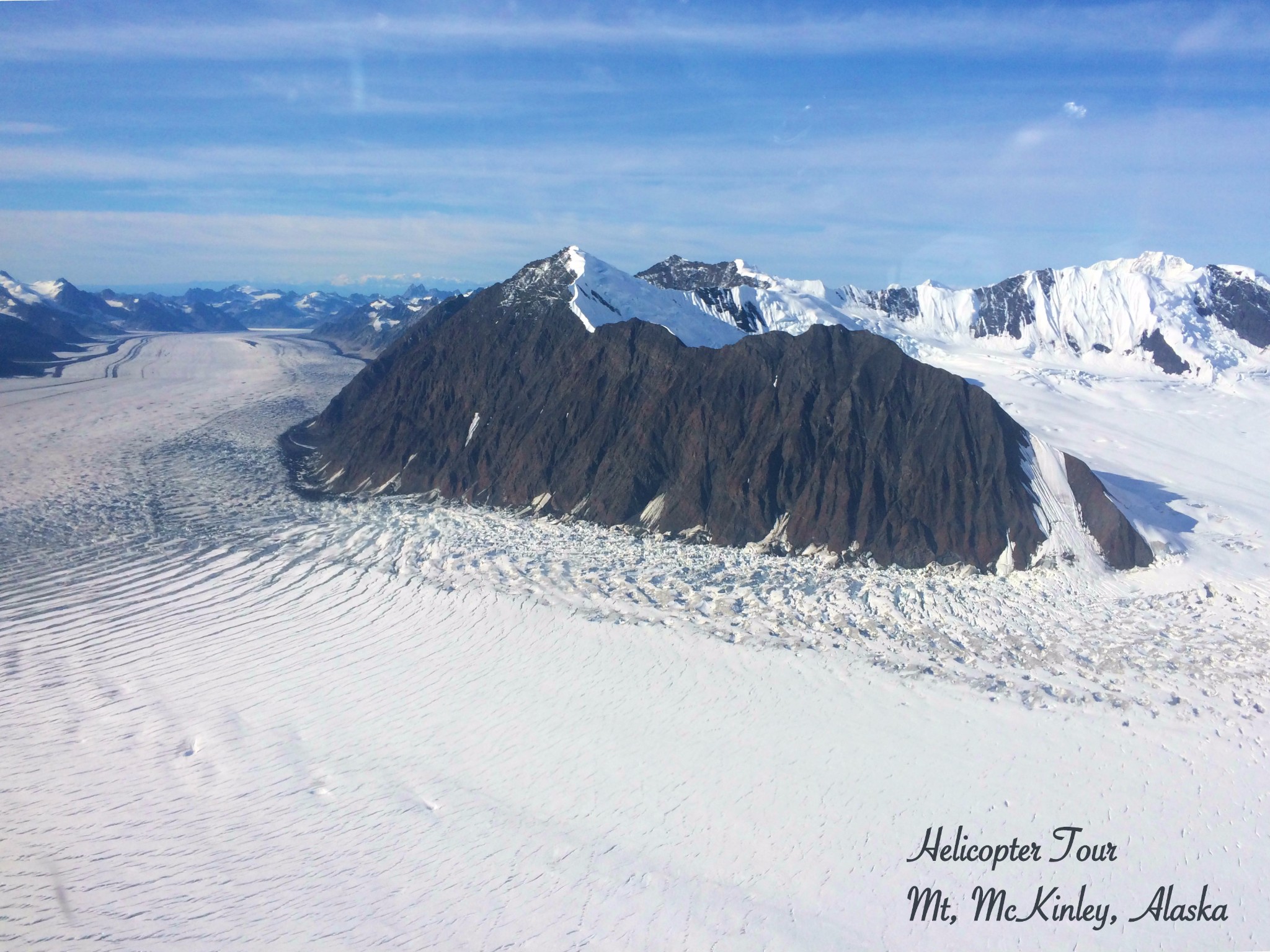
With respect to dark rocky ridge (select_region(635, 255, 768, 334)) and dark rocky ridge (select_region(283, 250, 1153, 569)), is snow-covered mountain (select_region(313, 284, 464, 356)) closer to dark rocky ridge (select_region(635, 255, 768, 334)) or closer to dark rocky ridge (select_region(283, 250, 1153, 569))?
dark rocky ridge (select_region(635, 255, 768, 334))

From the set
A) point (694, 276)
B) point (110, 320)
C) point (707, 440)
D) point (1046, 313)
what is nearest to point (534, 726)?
point (707, 440)

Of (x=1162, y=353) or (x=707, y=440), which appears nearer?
(x=707, y=440)

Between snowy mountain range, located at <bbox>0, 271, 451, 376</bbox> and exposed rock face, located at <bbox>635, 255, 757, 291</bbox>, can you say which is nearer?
exposed rock face, located at <bbox>635, 255, 757, 291</bbox>

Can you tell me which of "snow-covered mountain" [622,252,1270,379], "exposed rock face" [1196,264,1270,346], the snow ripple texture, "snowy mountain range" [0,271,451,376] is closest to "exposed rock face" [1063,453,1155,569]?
the snow ripple texture

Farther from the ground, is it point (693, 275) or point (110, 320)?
point (693, 275)

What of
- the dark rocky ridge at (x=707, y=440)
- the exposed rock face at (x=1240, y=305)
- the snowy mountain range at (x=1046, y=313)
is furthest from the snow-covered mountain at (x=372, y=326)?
the exposed rock face at (x=1240, y=305)

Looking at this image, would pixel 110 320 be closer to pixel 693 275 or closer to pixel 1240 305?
pixel 693 275

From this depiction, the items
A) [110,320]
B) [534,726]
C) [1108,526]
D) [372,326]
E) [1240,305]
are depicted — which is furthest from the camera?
[110,320]
